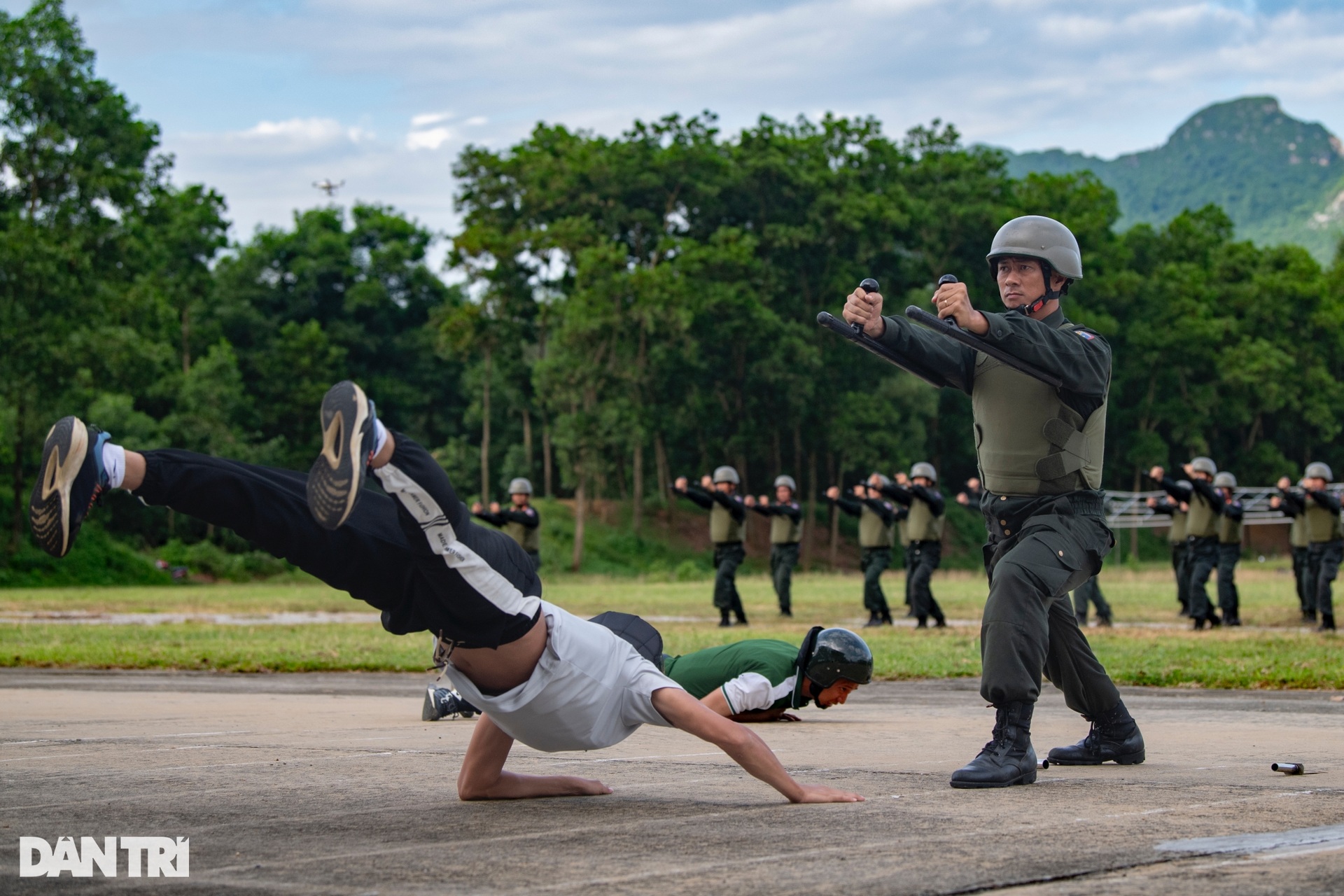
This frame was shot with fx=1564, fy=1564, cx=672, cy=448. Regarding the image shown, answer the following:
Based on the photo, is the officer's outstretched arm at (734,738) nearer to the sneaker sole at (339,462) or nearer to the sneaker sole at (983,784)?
the sneaker sole at (983,784)

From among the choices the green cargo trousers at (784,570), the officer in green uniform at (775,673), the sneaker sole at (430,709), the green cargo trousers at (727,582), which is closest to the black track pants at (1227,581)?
the green cargo trousers at (784,570)

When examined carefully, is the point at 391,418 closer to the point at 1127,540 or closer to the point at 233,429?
Answer: the point at 233,429

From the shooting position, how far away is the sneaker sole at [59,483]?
5.16 metres

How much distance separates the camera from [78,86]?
142 ft

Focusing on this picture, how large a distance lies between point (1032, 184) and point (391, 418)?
28.8m

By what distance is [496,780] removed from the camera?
5605mm

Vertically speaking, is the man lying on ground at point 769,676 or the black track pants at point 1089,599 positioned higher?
the man lying on ground at point 769,676

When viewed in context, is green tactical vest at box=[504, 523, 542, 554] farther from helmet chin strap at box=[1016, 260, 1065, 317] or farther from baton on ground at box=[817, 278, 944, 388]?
baton on ground at box=[817, 278, 944, 388]

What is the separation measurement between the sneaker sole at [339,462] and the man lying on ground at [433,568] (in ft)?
0.05

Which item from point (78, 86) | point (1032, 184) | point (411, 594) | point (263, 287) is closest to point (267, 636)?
point (411, 594)

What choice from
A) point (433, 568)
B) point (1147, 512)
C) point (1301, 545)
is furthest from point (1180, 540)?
point (1147, 512)

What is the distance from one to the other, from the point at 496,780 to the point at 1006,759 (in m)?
A: 1.89

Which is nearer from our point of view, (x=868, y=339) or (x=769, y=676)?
(x=868, y=339)

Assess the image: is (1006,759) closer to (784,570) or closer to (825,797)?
(825,797)
